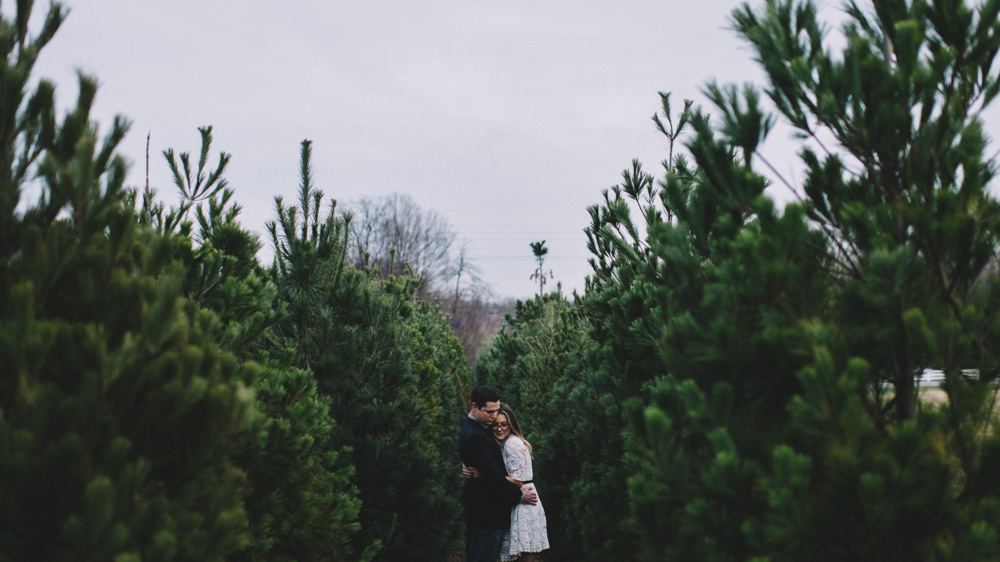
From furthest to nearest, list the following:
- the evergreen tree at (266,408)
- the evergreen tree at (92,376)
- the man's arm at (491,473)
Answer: the man's arm at (491,473)
the evergreen tree at (266,408)
the evergreen tree at (92,376)

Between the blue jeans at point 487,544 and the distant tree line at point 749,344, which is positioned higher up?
the distant tree line at point 749,344

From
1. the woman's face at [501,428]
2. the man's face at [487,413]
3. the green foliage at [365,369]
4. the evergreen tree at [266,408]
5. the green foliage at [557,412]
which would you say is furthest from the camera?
the green foliage at [557,412]

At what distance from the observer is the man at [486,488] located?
212 inches

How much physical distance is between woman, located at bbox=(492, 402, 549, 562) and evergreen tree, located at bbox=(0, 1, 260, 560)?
12.2 ft

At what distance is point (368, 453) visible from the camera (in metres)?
5.62

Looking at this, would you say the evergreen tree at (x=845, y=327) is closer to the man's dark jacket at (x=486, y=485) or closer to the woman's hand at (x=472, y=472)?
the man's dark jacket at (x=486, y=485)

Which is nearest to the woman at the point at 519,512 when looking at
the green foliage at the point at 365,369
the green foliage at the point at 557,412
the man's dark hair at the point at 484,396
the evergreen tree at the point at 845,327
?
the man's dark hair at the point at 484,396

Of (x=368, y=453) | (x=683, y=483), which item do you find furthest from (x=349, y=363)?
(x=683, y=483)

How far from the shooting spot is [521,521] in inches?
213

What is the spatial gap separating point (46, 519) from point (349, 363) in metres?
3.59

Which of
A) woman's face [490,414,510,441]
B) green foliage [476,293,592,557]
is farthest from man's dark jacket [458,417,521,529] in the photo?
green foliage [476,293,592,557]

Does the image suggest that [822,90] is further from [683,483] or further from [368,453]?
[368,453]

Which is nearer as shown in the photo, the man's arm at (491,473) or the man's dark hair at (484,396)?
the man's arm at (491,473)

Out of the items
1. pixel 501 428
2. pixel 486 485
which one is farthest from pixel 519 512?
pixel 501 428
